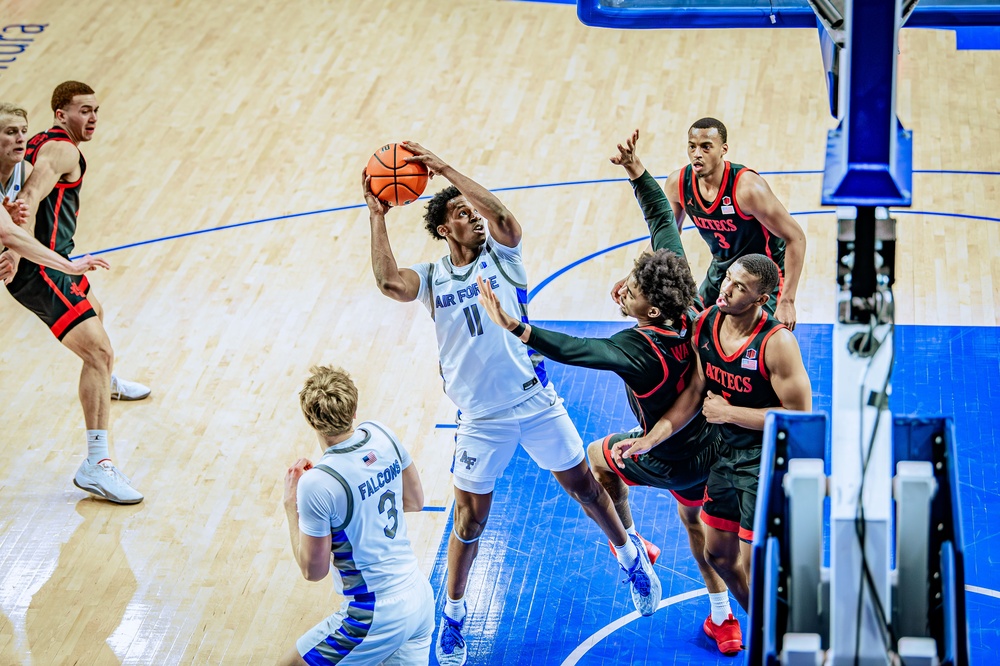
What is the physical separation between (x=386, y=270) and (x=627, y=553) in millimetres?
1792

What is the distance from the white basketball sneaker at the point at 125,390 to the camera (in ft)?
26.9

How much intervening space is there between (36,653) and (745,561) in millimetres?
3420

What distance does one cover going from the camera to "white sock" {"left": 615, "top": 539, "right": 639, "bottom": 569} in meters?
6.03

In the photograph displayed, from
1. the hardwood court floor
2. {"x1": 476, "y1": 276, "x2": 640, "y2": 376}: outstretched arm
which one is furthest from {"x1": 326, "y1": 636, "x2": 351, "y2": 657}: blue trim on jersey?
{"x1": 476, "y1": 276, "x2": 640, "y2": 376}: outstretched arm

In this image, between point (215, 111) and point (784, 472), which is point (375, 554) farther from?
point (215, 111)

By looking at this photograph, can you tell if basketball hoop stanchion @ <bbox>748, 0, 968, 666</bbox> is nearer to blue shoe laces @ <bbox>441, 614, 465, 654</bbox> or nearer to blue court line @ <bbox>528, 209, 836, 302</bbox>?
blue shoe laces @ <bbox>441, 614, 465, 654</bbox>

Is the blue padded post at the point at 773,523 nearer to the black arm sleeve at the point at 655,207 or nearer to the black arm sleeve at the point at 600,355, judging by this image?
the black arm sleeve at the point at 600,355

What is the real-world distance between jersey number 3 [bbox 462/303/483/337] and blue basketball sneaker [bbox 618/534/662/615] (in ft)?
4.32

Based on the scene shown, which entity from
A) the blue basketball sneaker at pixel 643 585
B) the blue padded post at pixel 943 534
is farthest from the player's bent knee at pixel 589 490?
the blue padded post at pixel 943 534

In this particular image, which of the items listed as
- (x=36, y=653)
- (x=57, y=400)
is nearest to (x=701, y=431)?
(x=36, y=653)

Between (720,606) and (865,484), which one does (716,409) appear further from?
(865,484)

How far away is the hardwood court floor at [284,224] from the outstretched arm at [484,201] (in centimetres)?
189

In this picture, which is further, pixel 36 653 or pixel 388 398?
pixel 388 398

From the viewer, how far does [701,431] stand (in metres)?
5.68
